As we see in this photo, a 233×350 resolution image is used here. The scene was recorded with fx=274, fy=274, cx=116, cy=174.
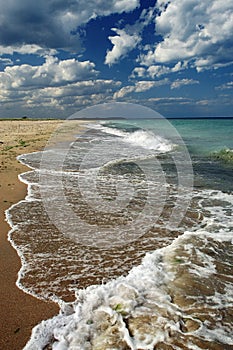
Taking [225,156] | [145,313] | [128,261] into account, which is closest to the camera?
[145,313]

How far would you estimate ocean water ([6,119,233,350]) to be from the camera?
13.6 ft

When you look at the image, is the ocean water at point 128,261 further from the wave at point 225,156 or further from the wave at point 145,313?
the wave at point 225,156

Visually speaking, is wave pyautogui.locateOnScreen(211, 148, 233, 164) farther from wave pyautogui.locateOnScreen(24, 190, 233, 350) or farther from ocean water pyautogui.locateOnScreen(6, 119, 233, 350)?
wave pyautogui.locateOnScreen(24, 190, 233, 350)

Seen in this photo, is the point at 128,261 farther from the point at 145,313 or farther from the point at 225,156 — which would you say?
the point at 225,156

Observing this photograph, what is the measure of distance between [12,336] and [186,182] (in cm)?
1111

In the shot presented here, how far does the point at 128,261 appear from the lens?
247 inches

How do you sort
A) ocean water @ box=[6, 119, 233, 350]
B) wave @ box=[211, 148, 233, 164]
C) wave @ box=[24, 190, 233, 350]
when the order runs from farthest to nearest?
wave @ box=[211, 148, 233, 164] → ocean water @ box=[6, 119, 233, 350] → wave @ box=[24, 190, 233, 350]

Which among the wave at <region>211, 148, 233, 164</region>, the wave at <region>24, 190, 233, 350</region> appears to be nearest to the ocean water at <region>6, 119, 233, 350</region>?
the wave at <region>24, 190, 233, 350</region>

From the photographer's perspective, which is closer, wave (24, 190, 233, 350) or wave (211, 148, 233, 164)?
wave (24, 190, 233, 350)

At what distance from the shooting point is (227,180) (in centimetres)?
1430

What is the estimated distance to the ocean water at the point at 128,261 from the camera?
4145 mm

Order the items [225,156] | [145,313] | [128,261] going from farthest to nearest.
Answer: [225,156] → [128,261] → [145,313]

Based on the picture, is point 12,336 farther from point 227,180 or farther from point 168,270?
point 227,180

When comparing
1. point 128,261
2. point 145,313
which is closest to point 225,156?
point 128,261
